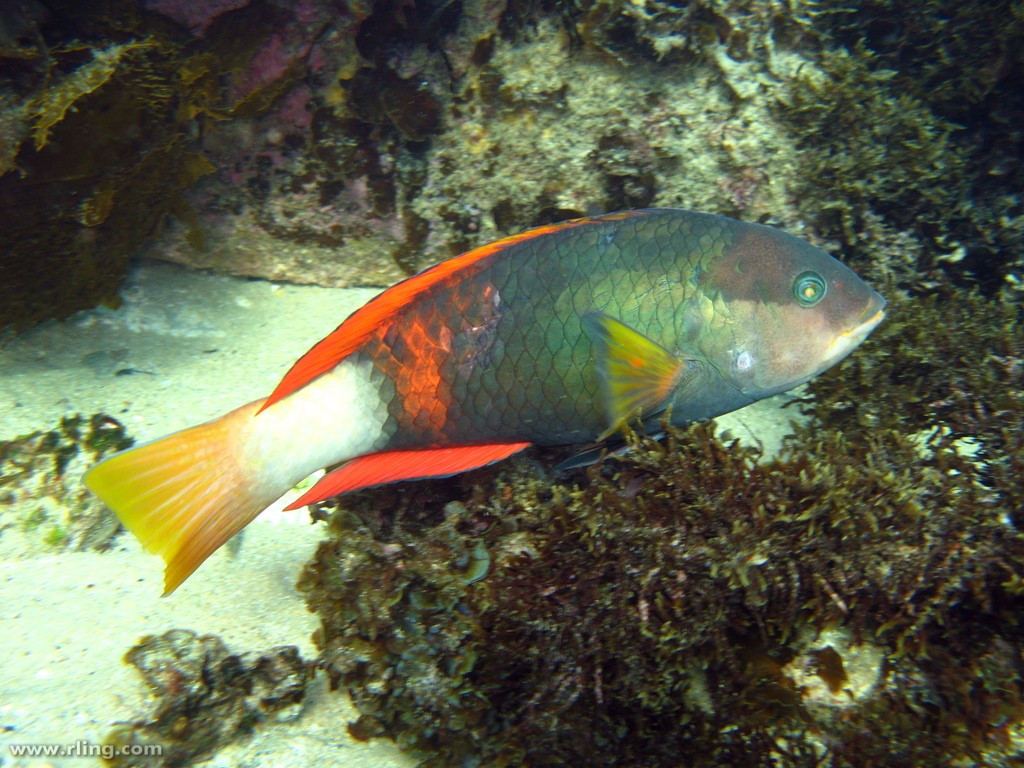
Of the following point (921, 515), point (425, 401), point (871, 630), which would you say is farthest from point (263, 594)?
point (921, 515)

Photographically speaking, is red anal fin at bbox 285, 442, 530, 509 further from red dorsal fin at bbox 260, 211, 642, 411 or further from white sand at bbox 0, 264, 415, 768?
white sand at bbox 0, 264, 415, 768

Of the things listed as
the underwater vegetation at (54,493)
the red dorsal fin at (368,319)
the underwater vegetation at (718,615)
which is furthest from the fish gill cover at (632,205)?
the underwater vegetation at (54,493)

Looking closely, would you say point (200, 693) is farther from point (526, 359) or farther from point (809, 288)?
point (809, 288)

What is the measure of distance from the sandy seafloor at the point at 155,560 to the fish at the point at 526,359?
25.2 inches

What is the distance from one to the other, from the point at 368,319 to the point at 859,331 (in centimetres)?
191

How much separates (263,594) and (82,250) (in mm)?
2440

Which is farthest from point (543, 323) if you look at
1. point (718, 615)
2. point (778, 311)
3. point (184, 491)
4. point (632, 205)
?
point (632, 205)

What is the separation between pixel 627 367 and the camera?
228cm

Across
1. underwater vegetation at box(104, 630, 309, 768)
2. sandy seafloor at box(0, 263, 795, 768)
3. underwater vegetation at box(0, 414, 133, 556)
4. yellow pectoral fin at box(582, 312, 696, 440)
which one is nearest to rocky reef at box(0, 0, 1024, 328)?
sandy seafloor at box(0, 263, 795, 768)

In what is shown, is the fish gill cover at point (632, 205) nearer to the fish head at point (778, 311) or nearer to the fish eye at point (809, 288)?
the fish head at point (778, 311)

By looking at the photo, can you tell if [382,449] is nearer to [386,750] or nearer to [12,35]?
[386,750]

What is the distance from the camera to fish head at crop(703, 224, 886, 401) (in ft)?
7.82

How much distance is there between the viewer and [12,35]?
9.83 ft

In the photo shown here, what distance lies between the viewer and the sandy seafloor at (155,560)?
2338 mm
